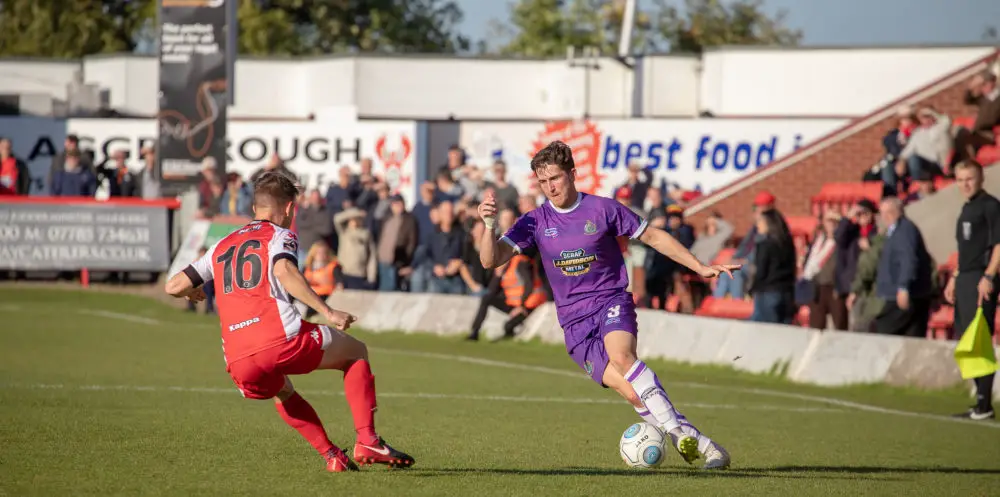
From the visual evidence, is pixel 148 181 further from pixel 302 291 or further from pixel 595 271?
pixel 302 291

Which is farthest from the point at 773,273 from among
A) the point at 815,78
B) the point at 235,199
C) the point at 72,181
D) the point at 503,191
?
the point at 815,78

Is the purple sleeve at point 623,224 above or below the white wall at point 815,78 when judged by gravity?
below

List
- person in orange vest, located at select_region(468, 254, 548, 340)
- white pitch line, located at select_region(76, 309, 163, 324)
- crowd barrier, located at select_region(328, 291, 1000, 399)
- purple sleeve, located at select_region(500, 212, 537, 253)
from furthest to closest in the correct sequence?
white pitch line, located at select_region(76, 309, 163, 324), person in orange vest, located at select_region(468, 254, 548, 340), crowd barrier, located at select_region(328, 291, 1000, 399), purple sleeve, located at select_region(500, 212, 537, 253)

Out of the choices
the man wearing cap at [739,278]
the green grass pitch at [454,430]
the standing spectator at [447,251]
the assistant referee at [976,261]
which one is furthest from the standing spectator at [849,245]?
the standing spectator at [447,251]

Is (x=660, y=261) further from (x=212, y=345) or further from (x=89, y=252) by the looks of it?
(x=89, y=252)

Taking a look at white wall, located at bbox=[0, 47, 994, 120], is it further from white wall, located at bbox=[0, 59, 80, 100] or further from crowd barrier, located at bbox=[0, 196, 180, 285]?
crowd barrier, located at bbox=[0, 196, 180, 285]

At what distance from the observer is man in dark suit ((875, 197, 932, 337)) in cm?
1644

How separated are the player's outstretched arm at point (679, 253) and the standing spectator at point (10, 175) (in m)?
21.6

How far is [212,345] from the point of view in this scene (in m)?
19.4

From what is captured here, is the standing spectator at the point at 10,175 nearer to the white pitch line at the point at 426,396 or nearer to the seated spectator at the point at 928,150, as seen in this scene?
the white pitch line at the point at 426,396

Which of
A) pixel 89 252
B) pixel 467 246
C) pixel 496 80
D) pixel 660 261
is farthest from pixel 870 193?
pixel 496 80

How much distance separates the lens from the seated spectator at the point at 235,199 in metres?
26.2

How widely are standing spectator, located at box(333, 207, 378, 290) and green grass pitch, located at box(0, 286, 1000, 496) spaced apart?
455 cm

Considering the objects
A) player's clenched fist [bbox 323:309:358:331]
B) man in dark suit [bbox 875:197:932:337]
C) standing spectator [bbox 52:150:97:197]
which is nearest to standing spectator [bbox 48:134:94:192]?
standing spectator [bbox 52:150:97:197]
